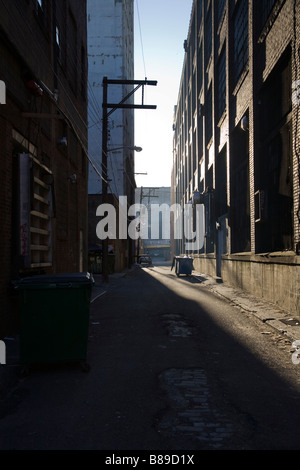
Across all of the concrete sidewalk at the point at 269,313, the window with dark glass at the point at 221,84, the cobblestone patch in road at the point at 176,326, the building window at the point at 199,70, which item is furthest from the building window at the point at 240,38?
the building window at the point at 199,70

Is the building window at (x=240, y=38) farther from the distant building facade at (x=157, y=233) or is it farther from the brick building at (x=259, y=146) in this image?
the distant building facade at (x=157, y=233)

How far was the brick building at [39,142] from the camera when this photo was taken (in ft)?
26.5

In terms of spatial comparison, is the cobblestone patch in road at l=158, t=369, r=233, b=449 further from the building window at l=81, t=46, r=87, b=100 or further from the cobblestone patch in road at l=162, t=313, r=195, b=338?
the building window at l=81, t=46, r=87, b=100

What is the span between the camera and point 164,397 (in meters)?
4.68

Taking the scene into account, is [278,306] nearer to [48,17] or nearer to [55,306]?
[55,306]

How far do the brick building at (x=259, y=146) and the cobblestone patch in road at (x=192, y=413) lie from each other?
5874mm

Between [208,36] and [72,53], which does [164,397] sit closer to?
[72,53]

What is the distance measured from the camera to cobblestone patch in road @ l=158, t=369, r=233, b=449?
3660 mm

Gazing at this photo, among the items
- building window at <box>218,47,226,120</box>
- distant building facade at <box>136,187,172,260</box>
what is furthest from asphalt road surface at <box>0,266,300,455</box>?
distant building facade at <box>136,187,172,260</box>

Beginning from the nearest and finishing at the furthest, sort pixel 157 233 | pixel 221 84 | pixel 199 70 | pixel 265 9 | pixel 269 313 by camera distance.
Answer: pixel 269 313 < pixel 265 9 < pixel 221 84 < pixel 199 70 < pixel 157 233

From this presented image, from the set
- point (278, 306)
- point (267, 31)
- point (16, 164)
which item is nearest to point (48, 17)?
point (16, 164)

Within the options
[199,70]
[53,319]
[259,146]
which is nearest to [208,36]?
[199,70]

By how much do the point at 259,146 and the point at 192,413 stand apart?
1274 centimetres

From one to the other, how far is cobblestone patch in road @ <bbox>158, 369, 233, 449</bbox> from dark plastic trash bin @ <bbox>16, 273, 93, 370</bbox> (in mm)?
1303
